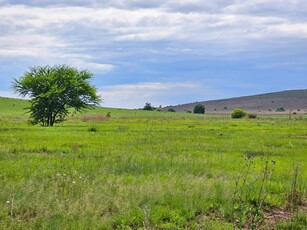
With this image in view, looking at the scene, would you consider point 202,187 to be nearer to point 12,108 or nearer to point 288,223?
point 288,223

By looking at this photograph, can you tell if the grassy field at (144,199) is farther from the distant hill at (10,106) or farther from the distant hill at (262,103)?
the distant hill at (262,103)

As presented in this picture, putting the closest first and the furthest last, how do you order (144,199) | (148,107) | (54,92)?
(144,199) < (54,92) < (148,107)

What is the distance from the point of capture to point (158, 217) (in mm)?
8594

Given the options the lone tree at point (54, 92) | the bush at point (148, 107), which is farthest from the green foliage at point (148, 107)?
the lone tree at point (54, 92)

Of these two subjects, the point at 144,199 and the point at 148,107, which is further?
the point at 148,107

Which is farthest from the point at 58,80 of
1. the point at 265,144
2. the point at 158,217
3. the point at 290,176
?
the point at 158,217

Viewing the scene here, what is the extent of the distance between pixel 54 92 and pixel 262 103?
12732cm

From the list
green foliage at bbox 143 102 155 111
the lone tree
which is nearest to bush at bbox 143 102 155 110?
green foliage at bbox 143 102 155 111

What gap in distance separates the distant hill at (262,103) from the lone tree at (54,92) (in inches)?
3976

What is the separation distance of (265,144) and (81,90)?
33886 millimetres

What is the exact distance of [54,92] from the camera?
170ft

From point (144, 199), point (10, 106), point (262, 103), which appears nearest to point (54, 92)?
point (144, 199)

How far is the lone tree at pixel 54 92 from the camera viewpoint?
2087 inches

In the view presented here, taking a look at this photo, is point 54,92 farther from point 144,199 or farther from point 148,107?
point 148,107
